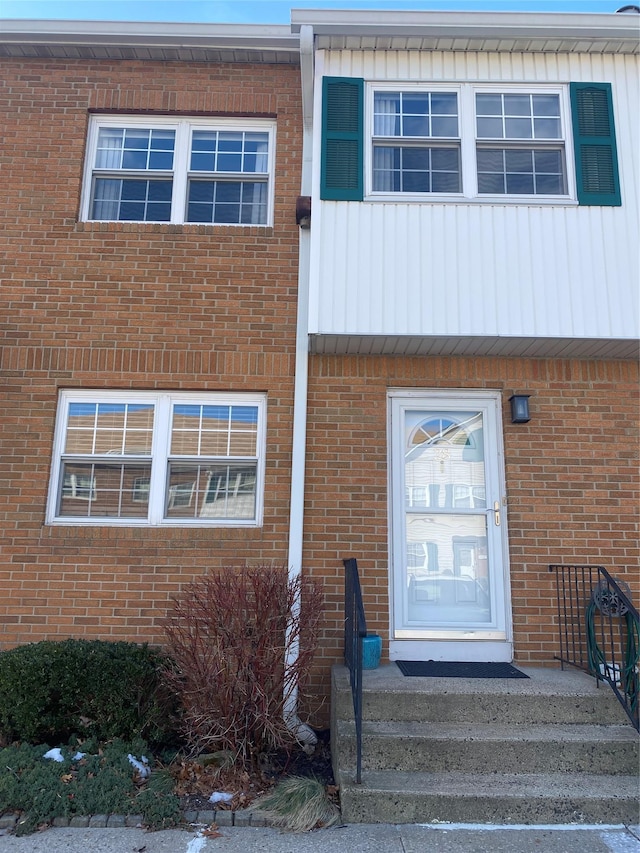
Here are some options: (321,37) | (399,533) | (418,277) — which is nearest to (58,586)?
(399,533)

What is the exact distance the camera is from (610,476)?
18.1ft

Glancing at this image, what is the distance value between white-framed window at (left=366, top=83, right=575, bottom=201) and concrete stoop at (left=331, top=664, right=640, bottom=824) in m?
4.00

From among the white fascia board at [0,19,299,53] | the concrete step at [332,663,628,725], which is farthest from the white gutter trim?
the concrete step at [332,663,628,725]

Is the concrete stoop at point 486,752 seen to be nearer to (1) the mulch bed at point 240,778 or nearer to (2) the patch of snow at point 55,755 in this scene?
(1) the mulch bed at point 240,778

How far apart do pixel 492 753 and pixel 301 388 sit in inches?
119

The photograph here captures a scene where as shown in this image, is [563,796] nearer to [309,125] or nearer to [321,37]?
[309,125]

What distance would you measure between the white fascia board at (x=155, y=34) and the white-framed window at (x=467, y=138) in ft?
3.57

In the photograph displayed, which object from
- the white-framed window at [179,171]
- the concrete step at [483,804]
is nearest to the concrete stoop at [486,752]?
the concrete step at [483,804]

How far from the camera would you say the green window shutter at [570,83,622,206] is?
18.2 feet

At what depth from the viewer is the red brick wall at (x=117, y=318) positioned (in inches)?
208

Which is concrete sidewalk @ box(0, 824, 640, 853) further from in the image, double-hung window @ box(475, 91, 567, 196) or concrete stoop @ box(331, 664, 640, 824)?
double-hung window @ box(475, 91, 567, 196)

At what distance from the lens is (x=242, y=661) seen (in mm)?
4184

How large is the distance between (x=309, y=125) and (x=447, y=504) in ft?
11.9

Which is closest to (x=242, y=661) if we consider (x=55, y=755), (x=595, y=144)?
(x=55, y=755)
